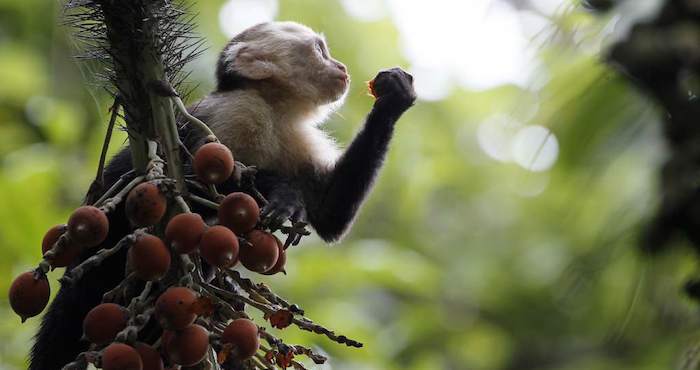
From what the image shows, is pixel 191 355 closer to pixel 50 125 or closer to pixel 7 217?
pixel 7 217

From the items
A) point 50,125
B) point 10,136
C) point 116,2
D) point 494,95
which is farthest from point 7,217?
point 494,95

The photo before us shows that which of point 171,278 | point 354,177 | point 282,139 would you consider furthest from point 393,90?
point 171,278

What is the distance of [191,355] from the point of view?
5.40 ft

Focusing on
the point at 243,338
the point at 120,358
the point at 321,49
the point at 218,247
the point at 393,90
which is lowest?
the point at 120,358

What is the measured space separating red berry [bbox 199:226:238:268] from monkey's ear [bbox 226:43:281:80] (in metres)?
1.75

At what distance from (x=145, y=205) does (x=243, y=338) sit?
1.03 ft

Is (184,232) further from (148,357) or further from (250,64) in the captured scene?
(250,64)

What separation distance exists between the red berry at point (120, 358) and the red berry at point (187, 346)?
3.1 inches

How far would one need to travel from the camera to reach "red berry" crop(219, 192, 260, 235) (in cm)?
179

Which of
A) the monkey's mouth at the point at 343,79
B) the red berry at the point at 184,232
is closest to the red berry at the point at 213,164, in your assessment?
the red berry at the point at 184,232

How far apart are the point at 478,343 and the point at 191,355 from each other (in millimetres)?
5465

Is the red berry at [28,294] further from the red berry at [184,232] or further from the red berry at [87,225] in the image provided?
the red berry at [184,232]

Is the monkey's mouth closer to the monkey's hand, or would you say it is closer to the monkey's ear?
the monkey's ear

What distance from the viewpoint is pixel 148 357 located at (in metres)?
1.67
